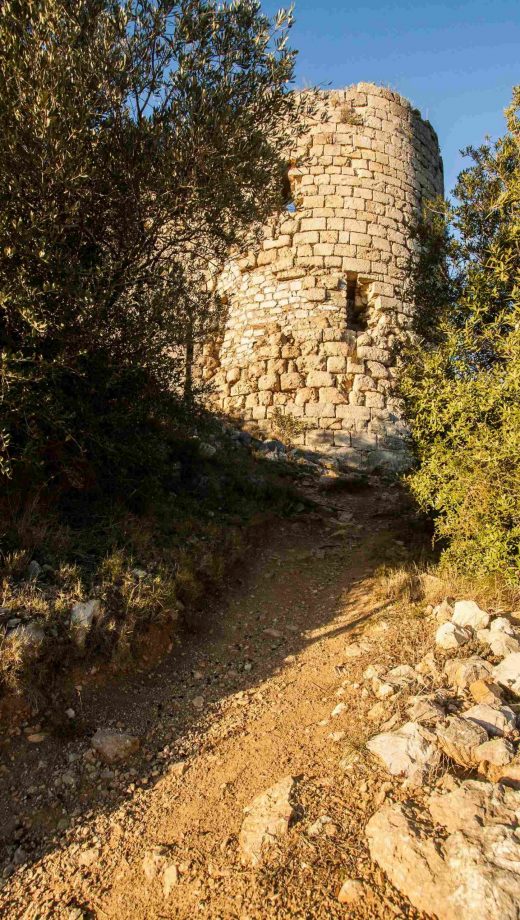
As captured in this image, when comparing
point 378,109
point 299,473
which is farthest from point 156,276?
point 378,109

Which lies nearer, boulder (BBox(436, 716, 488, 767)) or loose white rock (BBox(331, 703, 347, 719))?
boulder (BBox(436, 716, 488, 767))

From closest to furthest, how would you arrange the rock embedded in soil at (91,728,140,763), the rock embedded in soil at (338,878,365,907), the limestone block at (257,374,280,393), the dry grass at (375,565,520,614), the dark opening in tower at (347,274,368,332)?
the rock embedded in soil at (338,878,365,907) → the rock embedded in soil at (91,728,140,763) → the dry grass at (375,565,520,614) → the limestone block at (257,374,280,393) → the dark opening in tower at (347,274,368,332)

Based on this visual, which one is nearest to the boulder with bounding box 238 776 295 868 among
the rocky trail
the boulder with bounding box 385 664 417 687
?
the rocky trail

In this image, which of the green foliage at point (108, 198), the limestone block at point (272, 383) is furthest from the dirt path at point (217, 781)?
the limestone block at point (272, 383)

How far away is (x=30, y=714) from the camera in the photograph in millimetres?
3494

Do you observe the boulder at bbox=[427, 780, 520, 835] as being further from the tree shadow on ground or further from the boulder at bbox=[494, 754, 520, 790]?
the tree shadow on ground

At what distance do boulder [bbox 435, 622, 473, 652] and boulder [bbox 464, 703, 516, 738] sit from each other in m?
0.71

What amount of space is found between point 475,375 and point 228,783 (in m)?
4.01

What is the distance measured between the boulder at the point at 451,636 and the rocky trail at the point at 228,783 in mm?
119

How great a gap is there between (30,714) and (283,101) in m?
5.81

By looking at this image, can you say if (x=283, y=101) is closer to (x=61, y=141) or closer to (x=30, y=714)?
(x=61, y=141)

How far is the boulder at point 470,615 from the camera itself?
13.0ft

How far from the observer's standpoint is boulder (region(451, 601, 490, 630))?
3.97 m

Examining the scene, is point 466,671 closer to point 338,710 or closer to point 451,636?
point 451,636
